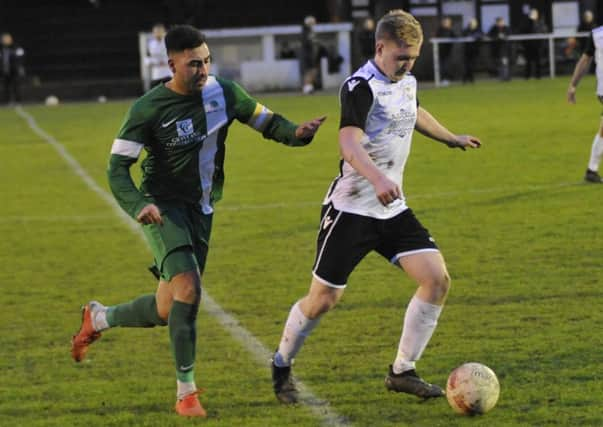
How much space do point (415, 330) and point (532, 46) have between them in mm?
33025

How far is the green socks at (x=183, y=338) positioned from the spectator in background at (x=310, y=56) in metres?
31.0

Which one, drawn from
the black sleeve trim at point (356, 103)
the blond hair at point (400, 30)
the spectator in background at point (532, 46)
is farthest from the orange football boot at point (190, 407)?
the spectator in background at point (532, 46)

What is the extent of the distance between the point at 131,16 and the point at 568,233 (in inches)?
1294

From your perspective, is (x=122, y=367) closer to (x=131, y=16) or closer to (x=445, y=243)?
(x=445, y=243)

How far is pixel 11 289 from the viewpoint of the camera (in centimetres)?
1067

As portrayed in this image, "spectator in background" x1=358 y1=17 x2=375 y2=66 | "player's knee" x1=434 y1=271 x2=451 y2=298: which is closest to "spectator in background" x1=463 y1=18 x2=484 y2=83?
"spectator in background" x1=358 y1=17 x2=375 y2=66

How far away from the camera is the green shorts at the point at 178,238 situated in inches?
259

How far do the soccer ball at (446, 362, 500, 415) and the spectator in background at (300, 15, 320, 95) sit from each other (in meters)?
31.1

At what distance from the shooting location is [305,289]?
33.2ft

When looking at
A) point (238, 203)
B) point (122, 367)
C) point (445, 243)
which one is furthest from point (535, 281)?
point (238, 203)

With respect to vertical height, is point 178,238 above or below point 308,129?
below

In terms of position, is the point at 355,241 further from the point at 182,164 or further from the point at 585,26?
the point at 585,26

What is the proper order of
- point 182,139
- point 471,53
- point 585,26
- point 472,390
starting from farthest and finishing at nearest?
point 585,26 < point 471,53 < point 182,139 < point 472,390

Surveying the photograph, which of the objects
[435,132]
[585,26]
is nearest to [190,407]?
[435,132]
